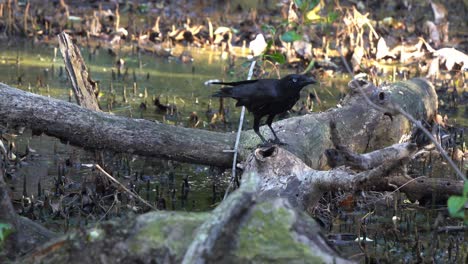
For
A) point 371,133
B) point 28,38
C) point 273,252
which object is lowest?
point 28,38

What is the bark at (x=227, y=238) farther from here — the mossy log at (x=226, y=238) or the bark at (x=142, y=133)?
the bark at (x=142, y=133)

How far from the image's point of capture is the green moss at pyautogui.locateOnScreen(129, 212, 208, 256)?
3.55 metres

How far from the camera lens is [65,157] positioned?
6.66m

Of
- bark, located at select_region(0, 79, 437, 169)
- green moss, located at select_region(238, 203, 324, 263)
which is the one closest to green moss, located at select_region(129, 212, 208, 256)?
green moss, located at select_region(238, 203, 324, 263)

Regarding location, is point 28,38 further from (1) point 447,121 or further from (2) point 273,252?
(2) point 273,252

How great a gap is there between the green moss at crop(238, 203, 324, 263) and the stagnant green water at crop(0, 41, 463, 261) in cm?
119

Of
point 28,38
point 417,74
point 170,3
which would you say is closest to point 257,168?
point 417,74

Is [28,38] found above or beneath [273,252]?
beneath

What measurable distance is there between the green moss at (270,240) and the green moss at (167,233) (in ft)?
0.70

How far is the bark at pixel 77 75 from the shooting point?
6523 millimetres

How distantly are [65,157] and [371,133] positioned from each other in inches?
88.8

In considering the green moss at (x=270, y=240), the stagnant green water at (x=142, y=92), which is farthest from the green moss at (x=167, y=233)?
the stagnant green water at (x=142, y=92)

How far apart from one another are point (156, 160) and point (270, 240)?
130 inches

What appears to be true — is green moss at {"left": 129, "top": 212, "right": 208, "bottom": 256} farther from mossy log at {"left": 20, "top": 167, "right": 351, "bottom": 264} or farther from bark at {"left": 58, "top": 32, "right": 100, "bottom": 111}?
bark at {"left": 58, "top": 32, "right": 100, "bottom": 111}
